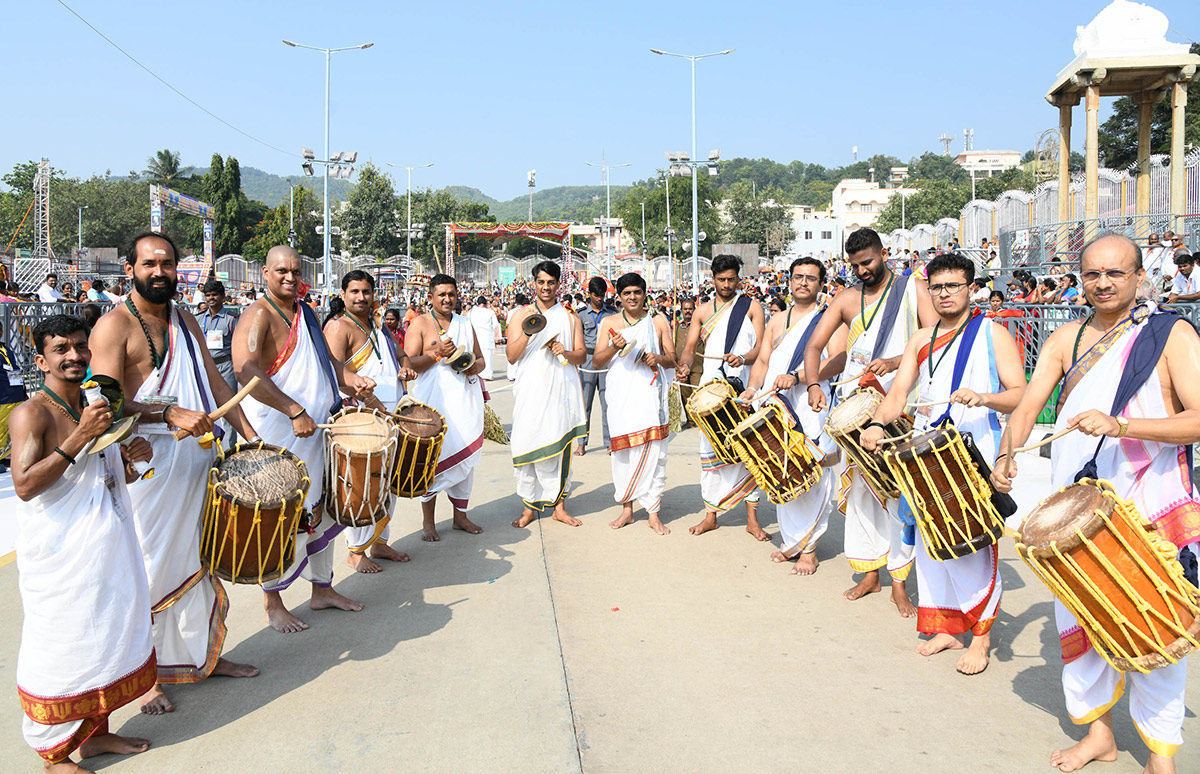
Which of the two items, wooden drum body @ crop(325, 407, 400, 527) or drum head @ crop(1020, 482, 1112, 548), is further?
wooden drum body @ crop(325, 407, 400, 527)

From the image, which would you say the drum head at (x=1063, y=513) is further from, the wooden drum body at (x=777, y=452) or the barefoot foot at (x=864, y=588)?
the wooden drum body at (x=777, y=452)

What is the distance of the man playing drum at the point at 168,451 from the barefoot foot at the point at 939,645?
11.4 ft

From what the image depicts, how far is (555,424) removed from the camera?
7.32m

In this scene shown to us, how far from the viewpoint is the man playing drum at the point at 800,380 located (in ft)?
20.4

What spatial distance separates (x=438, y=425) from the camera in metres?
5.84

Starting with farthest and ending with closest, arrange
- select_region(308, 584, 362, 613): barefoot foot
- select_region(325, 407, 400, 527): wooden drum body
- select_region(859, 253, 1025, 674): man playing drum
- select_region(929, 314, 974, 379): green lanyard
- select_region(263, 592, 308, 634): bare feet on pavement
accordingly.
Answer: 1. select_region(308, 584, 362, 613): barefoot foot
2. select_region(263, 592, 308, 634): bare feet on pavement
3. select_region(325, 407, 400, 527): wooden drum body
4. select_region(929, 314, 974, 379): green lanyard
5. select_region(859, 253, 1025, 674): man playing drum

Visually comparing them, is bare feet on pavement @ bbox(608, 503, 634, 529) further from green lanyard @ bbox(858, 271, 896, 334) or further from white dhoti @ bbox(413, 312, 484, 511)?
green lanyard @ bbox(858, 271, 896, 334)

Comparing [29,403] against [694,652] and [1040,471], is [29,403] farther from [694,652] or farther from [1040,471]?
[1040,471]

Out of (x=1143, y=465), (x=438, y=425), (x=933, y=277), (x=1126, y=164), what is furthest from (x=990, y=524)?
(x=1126, y=164)

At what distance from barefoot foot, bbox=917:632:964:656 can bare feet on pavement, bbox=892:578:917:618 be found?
52 centimetres

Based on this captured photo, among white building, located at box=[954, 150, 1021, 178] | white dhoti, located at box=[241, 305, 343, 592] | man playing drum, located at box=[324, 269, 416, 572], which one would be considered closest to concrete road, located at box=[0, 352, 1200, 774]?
man playing drum, located at box=[324, 269, 416, 572]

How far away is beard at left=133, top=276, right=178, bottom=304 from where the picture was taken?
4266 millimetres

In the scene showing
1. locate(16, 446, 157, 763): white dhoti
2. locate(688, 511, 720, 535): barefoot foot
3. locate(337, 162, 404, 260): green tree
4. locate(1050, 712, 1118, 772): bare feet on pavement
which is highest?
locate(337, 162, 404, 260): green tree

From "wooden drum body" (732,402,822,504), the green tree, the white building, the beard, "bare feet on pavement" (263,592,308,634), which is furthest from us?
the white building
